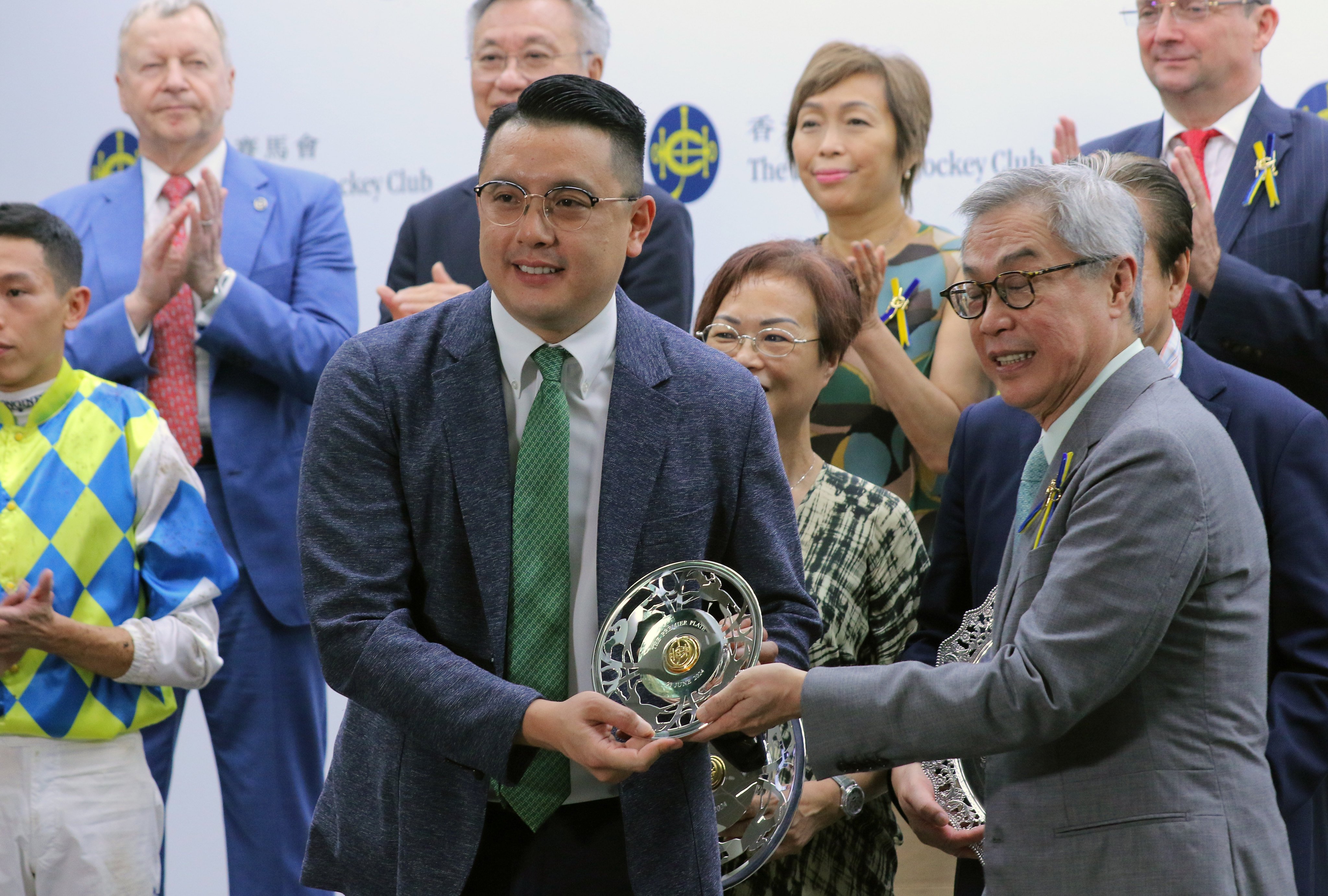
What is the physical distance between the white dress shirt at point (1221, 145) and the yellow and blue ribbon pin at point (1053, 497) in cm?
152

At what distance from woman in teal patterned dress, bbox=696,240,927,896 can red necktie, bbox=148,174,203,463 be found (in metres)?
1.28

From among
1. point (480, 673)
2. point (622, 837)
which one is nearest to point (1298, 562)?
point (622, 837)

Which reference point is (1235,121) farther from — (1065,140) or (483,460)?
(483,460)

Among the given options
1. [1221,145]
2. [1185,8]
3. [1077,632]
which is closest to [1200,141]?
[1221,145]

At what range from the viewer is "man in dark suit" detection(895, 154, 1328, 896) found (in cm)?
223

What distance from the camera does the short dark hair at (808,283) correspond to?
2.71 m

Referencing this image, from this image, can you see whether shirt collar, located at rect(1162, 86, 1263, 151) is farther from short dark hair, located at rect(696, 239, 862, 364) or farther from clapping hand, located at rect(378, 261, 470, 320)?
clapping hand, located at rect(378, 261, 470, 320)

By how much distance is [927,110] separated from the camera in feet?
11.0

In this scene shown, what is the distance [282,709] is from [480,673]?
1.78 m

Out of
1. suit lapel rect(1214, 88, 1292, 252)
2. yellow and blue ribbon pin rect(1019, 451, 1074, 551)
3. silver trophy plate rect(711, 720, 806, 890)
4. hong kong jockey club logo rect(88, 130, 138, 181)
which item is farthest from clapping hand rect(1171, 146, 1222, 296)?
hong kong jockey club logo rect(88, 130, 138, 181)

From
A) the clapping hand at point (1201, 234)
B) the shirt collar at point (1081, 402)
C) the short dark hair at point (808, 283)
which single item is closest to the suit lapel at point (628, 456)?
the shirt collar at point (1081, 402)

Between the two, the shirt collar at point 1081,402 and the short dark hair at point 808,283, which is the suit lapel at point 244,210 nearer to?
the short dark hair at point 808,283

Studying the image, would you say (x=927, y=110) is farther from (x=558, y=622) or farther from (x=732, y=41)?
(x=558, y=622)

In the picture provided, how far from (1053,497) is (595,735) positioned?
0.67 metres
